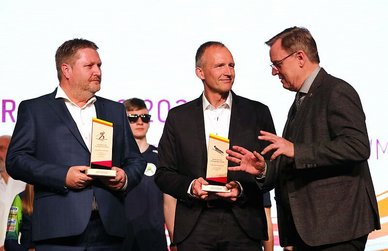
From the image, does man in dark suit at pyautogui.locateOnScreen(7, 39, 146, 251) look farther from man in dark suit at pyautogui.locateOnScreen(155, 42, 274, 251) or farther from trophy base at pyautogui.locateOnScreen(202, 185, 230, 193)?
trophy base at pyautogui.locateOnScreen(202, 185, 230, 193)

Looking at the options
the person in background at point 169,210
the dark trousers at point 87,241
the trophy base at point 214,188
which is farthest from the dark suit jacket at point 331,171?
the person in background at point 169,210

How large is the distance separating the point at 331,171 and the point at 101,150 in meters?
1.04

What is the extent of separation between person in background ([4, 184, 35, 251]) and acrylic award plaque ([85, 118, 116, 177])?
1.12 m

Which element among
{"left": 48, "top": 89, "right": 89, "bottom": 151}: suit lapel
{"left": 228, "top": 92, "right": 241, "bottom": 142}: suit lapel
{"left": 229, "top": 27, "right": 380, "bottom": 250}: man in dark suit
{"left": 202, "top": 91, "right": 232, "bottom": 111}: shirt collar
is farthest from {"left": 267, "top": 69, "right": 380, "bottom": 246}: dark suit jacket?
{"left": 48, "top": 89, "right": 89, "bottom": 151}: suit lapel

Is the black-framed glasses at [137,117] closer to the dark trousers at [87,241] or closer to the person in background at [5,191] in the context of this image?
the person in background at [5,191]

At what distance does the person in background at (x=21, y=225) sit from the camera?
4.16 metres

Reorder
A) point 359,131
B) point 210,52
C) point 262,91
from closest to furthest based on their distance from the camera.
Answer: point 359,131 < point 210,52 < point 262,91

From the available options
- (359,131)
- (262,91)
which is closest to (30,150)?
(359,131)

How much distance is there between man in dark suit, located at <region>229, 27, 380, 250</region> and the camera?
3.06 metres

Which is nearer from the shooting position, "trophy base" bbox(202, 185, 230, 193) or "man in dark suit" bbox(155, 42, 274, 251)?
"trophy base" bbox(202, 185, 230, 193)

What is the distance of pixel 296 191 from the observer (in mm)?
3227

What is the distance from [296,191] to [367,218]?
33 cm

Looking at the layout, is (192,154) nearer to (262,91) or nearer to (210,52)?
(210,52)

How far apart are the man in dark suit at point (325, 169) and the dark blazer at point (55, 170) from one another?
642mm
